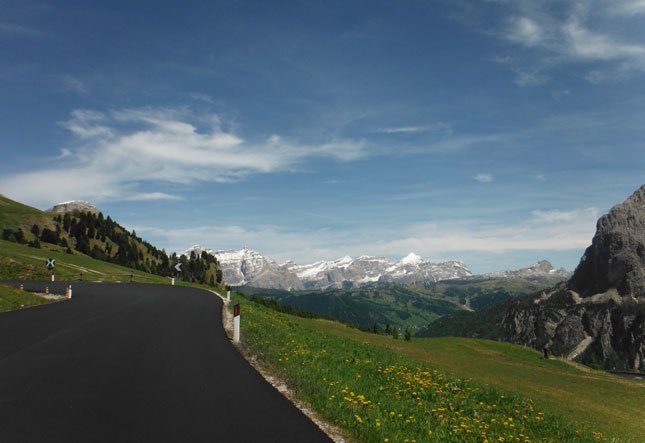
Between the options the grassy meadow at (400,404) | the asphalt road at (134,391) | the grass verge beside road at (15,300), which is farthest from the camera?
the grass verge beside road at (15,300)

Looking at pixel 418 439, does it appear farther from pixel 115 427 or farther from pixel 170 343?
pixel 170 343

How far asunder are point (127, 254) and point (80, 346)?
182 m

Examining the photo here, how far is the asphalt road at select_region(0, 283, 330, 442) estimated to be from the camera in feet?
27.8

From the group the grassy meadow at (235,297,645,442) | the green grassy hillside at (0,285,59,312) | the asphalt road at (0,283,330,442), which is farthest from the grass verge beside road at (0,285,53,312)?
the grassy meadow at (235,297,645,442)

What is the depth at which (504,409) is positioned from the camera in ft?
51.8

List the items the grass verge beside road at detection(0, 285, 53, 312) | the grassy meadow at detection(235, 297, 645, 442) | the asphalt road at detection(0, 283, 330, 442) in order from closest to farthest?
the asphalt road at detection(0, 283, 330, 442)
the grassy meadow at detection(235, 297, 645, 442)
the grass verge beside road at detection(0, 285, 53, 312)

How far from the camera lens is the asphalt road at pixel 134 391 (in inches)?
333

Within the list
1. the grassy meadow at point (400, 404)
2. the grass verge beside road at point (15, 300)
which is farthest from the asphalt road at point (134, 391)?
the grass verge beside road at point (15, 300)

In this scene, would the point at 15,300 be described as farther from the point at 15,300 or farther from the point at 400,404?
the point at 400,404

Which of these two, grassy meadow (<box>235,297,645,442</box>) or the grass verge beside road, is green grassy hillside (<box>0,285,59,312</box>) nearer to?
the grass verge beside road

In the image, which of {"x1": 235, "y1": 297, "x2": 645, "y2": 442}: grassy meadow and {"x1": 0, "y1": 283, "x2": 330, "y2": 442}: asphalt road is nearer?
{"x1": 0, "y1": 283, "x2": 330, "y2": 442}: asphalt road

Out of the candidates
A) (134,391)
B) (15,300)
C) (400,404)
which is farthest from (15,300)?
(400,404)

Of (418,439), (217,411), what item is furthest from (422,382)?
(217,411)

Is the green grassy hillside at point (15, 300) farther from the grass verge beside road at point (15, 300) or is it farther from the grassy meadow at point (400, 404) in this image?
the grassy meadow at point (400, 404)
